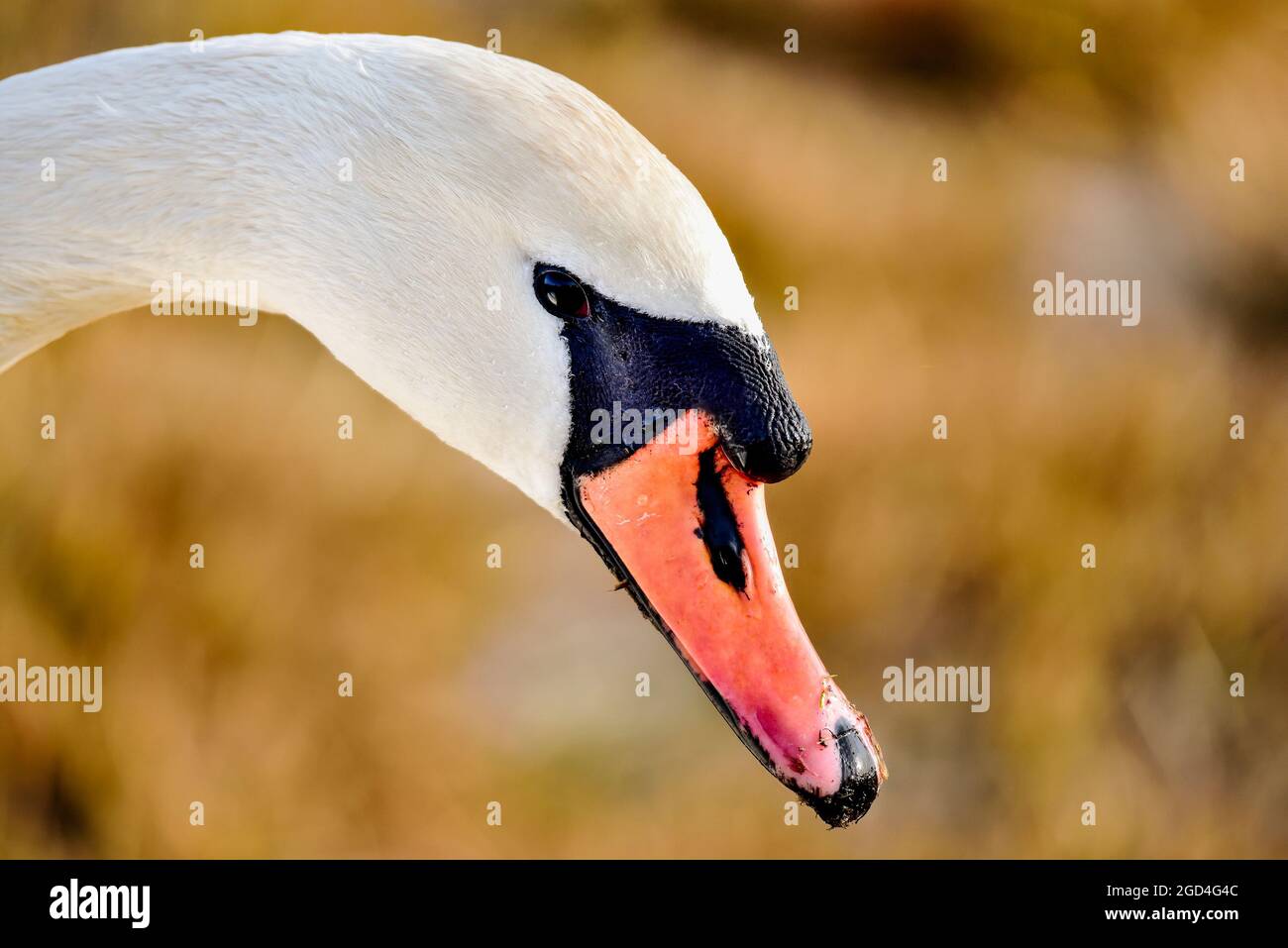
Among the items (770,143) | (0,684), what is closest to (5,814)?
(0,684)

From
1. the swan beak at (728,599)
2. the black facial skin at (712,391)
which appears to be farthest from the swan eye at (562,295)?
the swan beak at (728,599)

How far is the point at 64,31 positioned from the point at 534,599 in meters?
2.03

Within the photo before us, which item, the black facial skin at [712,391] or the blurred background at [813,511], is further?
the blurred background at [813,511]

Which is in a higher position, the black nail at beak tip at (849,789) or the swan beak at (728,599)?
the swan beak at (728,599)

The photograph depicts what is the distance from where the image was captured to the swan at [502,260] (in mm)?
1405

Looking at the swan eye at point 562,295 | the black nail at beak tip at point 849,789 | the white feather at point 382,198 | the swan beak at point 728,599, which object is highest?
the white feather at point 382,198

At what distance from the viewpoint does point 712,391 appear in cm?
144

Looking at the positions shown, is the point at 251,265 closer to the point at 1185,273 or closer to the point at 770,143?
the point at 770,143

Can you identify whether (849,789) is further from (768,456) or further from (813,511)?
(813,511)

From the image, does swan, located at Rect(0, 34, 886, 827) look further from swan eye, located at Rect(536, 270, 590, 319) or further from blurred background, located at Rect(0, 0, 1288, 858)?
blurred background, located at Rect(0, 0, 1288, 858)

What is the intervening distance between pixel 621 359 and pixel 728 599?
0.31 m

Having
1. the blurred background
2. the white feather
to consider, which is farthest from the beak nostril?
the blurred background

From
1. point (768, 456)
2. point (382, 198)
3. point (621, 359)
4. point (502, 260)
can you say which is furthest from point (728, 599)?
point (382, 198)

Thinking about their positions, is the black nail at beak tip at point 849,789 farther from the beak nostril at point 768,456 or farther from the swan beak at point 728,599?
the beak nostril at point 768,456
